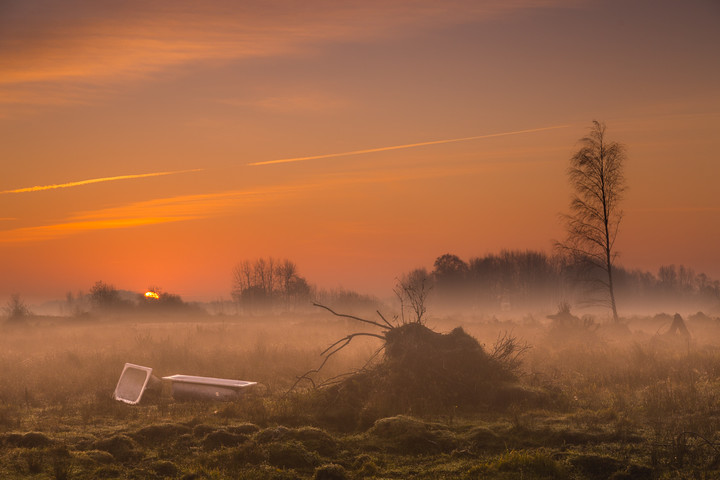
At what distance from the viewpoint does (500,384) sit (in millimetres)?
15750

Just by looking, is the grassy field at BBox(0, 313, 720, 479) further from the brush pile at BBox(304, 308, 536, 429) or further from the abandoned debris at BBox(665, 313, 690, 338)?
the abandoned debris at BBox(665, 313, 690, 338)

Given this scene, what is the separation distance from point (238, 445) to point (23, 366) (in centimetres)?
1336

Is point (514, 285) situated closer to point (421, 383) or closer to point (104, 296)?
point (104, 296)

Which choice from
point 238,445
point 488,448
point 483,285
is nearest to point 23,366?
point 238,445

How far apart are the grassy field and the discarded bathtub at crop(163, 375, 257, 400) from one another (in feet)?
1.37

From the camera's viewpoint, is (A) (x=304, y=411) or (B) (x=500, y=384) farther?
(B) (x=500, y=384)

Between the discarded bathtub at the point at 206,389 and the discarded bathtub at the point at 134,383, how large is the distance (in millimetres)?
792

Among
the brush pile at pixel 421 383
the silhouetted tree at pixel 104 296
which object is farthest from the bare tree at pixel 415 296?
the silhouetted tree at pixel 104 296

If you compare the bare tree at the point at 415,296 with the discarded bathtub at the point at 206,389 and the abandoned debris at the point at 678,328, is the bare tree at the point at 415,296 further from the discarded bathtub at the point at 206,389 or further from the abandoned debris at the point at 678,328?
the abandoned debris at the point at 678,328

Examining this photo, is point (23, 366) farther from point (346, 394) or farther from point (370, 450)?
point (370, 450)

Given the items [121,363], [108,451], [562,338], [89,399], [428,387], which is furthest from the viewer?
[562,338]

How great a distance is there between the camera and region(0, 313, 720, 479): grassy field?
1039cm

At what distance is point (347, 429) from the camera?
13586 millimetres

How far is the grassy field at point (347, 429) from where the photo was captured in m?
10.4
